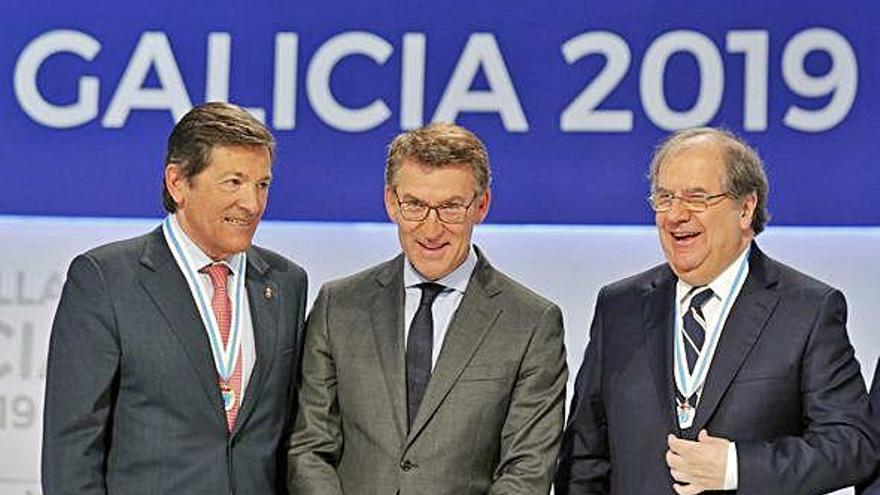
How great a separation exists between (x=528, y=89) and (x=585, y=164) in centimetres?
34

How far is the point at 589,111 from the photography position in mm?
5168

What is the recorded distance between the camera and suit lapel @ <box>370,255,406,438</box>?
11.0 feet

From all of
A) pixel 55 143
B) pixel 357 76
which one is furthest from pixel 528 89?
pixel 55 143

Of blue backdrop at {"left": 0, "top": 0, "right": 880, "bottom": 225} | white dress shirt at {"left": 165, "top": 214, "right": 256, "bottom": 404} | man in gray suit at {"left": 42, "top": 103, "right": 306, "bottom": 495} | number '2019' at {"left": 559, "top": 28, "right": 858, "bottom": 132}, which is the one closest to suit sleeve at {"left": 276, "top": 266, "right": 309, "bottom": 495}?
man in gray suit at {"left": 42, "top": 103, "right": 306, "bottom": 495}

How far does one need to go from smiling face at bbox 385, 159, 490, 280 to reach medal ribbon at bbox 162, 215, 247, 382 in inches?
16.4

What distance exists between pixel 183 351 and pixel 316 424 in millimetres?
354

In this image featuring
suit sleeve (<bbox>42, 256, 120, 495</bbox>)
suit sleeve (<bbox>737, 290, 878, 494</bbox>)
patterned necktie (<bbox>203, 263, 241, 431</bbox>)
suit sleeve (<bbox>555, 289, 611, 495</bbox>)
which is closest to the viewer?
suit sleeve (<bbox>737, 290, 878, 494</bbox>)

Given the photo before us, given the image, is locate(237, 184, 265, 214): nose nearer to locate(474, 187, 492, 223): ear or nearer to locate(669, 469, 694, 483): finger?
locate(474, 187, 492, 223): ear

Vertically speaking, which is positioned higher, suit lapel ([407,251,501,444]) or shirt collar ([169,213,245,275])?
shirt collar ([169,213,245,275])

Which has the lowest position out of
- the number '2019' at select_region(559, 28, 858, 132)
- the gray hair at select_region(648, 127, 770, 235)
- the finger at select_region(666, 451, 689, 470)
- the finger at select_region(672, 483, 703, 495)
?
the finger at select_region(672, 483, 703, 495)

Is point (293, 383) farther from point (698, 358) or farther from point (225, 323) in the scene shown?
point (698, 358)

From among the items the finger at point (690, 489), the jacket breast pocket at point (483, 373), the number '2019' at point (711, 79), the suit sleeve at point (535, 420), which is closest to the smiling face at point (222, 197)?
the jacket breast pocket at point (483, 373)

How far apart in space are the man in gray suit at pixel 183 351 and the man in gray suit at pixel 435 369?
0.13m

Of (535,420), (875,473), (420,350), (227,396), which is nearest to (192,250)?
(227,396)
